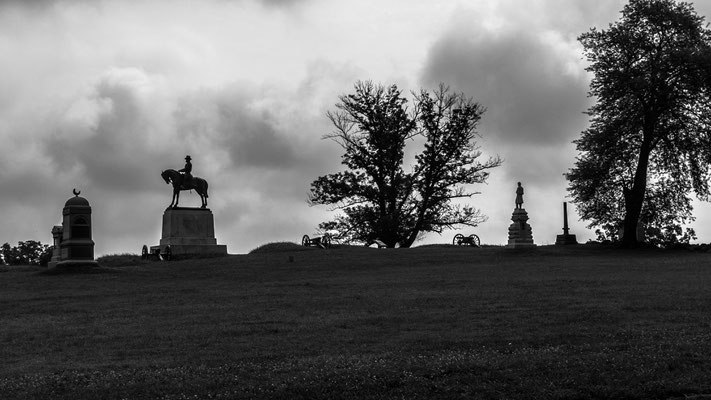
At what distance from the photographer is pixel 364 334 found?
20.2m

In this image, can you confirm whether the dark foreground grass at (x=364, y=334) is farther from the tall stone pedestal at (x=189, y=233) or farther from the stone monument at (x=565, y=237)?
the stone monument at (x=565, y=237)

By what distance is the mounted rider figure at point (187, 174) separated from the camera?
170ft

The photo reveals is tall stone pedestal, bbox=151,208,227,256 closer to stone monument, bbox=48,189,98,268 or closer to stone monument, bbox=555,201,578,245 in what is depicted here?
stone monument, bbox=48,189,98,268

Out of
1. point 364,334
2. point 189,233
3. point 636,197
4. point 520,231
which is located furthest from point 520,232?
point 364,334

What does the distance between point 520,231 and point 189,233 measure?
54.6 feet

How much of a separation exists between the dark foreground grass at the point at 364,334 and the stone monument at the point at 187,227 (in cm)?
1155

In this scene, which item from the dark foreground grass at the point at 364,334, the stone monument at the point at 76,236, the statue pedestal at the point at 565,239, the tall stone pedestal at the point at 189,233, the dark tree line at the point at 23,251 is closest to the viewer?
the dark foreground grass at the point at 364,334

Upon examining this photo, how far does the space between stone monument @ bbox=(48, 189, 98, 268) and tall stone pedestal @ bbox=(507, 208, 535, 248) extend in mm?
20108

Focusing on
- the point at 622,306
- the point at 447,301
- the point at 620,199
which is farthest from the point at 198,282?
the point at 620,199

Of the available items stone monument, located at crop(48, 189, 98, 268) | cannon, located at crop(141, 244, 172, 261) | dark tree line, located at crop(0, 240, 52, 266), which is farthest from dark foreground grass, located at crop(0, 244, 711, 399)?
dark tree line, located at crop(0, 240, 52, 266)

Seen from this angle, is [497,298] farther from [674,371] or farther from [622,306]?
[674,371]

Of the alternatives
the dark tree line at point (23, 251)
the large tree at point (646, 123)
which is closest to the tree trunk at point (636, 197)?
the large tree at point (646, 123)

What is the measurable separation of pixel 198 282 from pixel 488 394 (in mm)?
22217

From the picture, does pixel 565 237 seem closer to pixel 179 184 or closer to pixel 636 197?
pixel 636 197
